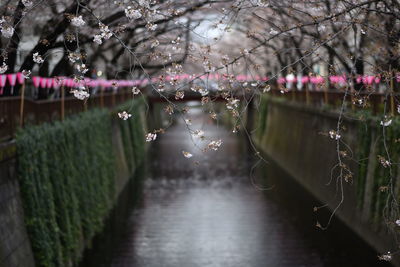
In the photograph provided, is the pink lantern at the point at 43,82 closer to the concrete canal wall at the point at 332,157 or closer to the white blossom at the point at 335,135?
the concrete canal wall at the point at 332,157

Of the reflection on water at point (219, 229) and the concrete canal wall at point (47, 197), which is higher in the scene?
the concrete canal wall at point (47, 197)

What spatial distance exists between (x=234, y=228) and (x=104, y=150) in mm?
4907

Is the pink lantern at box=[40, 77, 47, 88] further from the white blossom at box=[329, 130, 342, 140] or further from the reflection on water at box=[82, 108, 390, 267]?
the white blossom at box=[329, 130, 342, 140]

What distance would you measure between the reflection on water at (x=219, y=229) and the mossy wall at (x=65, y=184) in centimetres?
83

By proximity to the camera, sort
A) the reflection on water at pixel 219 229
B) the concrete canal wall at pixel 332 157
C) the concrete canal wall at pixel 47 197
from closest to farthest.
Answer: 1. the concrete canal wall at pixel 47 197
2. the concrete canal wall at pixel 332 157
3. the reflection on water at pixel 219 229

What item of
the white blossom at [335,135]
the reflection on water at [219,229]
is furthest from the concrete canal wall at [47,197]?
the white blossom at [335,135]

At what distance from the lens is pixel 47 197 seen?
431 inches

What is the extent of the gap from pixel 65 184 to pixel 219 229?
5366 millimetres

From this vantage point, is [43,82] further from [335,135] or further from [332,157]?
→ [332,157]

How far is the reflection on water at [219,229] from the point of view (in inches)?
535

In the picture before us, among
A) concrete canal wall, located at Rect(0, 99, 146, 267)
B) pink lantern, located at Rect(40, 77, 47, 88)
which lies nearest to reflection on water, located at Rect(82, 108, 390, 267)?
concrete canal wall, located at Rect(0, 99, 146, 267)

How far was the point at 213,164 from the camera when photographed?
102 ft

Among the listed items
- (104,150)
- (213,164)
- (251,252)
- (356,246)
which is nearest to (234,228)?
(251,252)

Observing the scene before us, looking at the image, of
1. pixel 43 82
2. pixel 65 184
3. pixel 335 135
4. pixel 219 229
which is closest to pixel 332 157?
pixel 219 229
